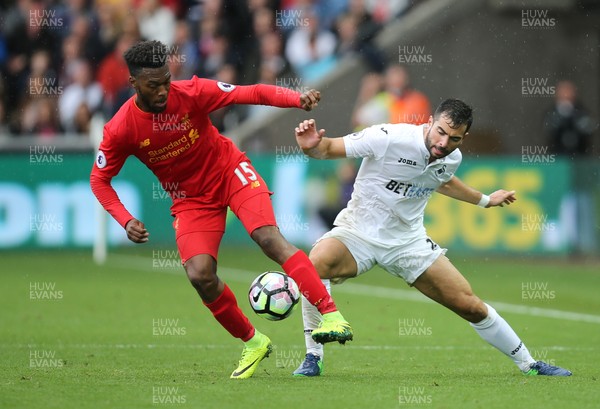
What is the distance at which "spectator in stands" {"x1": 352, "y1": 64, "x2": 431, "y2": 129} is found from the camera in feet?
55.7

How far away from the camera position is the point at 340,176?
18453 mm

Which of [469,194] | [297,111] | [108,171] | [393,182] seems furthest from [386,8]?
[108,171]

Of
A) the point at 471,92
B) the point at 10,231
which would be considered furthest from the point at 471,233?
the point at 10,231

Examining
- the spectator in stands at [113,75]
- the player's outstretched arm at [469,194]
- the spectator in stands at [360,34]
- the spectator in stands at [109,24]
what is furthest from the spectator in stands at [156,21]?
the player's outstretched arm at [469,194]

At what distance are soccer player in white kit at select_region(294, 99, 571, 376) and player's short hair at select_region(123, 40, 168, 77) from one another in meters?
1.42

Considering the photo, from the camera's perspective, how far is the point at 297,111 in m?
20.0

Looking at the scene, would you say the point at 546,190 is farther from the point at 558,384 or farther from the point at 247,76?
the point at 558,384

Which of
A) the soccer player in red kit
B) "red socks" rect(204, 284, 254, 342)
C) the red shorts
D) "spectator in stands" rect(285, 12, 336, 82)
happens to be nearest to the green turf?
"red socks" rect(204, 284, 254, 342)

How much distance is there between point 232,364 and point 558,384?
8.31 ft

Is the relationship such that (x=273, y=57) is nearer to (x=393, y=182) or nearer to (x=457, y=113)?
(x=393, y=182)

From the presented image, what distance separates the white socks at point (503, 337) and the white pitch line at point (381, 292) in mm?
3676

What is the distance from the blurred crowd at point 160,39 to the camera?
1925 cm

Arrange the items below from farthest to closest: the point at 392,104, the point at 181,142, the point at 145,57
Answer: the point at 392,104 < the point at 181,142 < the point at 145,57

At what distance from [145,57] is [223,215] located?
1.31 m
